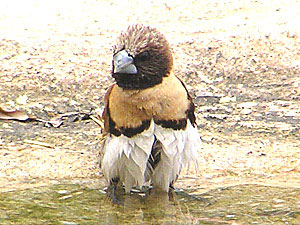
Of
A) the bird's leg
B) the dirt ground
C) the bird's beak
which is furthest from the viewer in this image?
the dirt ground

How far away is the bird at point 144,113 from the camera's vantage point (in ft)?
13.1

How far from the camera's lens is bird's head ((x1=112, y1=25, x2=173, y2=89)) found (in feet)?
12.9

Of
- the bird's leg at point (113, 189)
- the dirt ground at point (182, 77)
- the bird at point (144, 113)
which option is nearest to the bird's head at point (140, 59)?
the bird at point (144, 113)

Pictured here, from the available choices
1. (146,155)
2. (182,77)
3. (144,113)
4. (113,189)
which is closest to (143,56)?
(144,113)

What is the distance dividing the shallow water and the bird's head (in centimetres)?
72

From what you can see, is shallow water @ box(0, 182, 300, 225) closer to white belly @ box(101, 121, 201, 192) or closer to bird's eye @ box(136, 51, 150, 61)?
white belly @ box(101, 121, 201, 192)

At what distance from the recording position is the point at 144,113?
399 centimetres

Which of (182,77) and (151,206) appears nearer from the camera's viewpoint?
(151,206)

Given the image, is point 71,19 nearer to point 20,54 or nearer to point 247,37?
point 20,54

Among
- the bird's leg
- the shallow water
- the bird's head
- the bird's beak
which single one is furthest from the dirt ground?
the bird's beak

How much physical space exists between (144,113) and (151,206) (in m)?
0.56

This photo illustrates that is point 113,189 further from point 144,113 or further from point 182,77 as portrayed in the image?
point 182,77

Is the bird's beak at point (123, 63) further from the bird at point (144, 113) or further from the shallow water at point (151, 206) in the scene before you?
the shallow water at point (151, 206)

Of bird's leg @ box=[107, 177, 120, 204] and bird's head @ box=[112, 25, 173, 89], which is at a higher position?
bird's head @ box=[112, 25, 173, 89]
